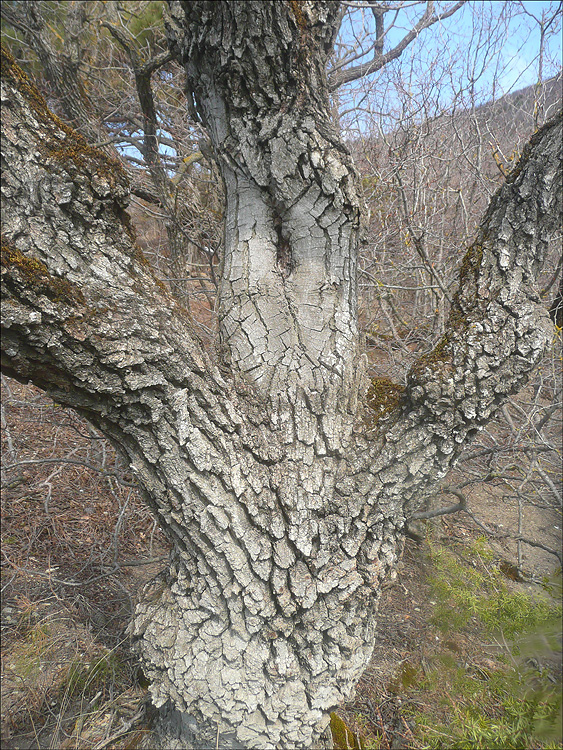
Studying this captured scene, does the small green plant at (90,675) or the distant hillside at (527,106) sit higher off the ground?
the distant hillside at (527,106)

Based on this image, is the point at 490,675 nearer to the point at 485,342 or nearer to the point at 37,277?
→ the point at 485,342

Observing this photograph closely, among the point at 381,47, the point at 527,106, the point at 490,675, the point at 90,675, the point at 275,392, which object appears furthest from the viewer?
the point at 527,106

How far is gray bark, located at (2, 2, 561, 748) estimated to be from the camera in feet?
4.19

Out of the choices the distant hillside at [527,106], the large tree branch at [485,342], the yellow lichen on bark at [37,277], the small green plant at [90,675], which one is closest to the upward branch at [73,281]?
the yellow lichen on bark at [37,277]

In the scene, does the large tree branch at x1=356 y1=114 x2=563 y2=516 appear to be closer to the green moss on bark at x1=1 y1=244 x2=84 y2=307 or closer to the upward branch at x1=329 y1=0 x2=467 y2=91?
the green moss on bark at x1=1 y1=244 x2=84 y2=307

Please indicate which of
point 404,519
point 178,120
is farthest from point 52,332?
point 178,120

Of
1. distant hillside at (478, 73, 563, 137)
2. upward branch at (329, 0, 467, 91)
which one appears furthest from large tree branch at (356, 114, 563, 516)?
upward branch at (329, 0, 467, 91)

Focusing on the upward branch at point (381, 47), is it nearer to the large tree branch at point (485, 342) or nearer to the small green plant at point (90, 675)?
the large tree branch at point (485, 342)

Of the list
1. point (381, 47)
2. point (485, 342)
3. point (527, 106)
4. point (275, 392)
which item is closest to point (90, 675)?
point (275, 392)

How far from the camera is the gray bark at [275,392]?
128 cm

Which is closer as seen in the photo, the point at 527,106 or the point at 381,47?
the point at 381,47

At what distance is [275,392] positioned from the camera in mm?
1562

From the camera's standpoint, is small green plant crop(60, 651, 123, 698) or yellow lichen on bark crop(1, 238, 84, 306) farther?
small green plant crop(60, 651, 123, 698)

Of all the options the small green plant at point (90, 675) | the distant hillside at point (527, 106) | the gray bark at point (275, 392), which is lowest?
the small green plant at point (90, 675)
